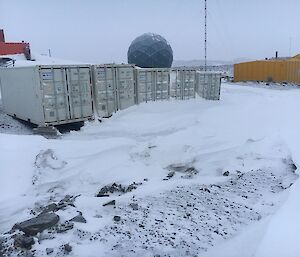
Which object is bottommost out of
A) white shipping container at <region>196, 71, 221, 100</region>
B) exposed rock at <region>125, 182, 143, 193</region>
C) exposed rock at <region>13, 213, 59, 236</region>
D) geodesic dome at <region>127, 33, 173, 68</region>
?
exposed rock at <region>125, 182, 143, 193</region>

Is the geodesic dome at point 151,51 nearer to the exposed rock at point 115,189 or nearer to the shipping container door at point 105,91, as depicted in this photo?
the shipping container door at point 105,91

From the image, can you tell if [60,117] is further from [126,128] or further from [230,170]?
[230,170]

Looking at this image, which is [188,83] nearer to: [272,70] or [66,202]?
[66,202]

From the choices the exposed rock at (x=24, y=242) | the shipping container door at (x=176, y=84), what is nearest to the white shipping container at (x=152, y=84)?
the shipping container door at (x=176, y=84)

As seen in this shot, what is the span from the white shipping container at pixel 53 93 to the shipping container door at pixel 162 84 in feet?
11.9

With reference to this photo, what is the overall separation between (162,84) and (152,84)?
0.61 metres

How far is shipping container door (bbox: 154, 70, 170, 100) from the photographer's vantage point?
15.7 m

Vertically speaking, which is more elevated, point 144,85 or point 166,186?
point 144,85

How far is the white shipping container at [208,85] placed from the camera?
60.0 feet

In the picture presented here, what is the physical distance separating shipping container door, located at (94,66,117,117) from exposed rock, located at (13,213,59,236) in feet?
27.1

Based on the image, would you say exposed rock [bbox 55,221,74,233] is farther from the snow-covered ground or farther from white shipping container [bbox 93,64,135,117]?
white shipping container [bbox 93,64,135,117]

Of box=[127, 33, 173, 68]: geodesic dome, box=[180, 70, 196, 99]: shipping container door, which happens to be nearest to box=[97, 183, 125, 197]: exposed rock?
box=[180, 70, 196, 99]: shipping container door

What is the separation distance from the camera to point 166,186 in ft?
25.0

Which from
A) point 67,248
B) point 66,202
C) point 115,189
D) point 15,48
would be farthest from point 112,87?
point 15,48
